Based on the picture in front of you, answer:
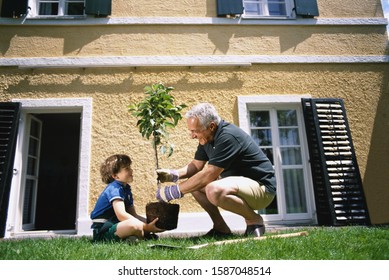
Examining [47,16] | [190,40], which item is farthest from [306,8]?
[47,16]

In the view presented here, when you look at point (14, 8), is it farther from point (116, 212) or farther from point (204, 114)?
point (116, 212)

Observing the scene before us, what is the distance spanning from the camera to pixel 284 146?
503 cm

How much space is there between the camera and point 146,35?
5.20 meters

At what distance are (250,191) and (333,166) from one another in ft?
7.88

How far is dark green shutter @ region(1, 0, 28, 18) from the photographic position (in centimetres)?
508

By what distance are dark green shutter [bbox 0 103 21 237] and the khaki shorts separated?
11.1 feet

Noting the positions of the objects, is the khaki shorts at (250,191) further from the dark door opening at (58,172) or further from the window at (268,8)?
the dark door opening at (58,172)

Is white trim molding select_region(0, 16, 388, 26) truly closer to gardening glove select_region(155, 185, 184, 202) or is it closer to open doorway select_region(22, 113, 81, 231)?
open doorway select_region(22, 113, 81, 231)

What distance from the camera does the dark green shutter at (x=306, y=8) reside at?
5422 mm

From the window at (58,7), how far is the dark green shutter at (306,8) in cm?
413

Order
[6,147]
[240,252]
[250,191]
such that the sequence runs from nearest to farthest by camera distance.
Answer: [240,252] → [250,191] → [6,147]

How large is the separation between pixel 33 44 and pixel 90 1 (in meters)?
1.27

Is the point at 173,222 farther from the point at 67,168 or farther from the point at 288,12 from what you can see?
the point at 67,168

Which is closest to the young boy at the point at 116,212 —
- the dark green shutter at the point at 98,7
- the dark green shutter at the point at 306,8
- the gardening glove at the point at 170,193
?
the gardening glove at the point at 170,193
